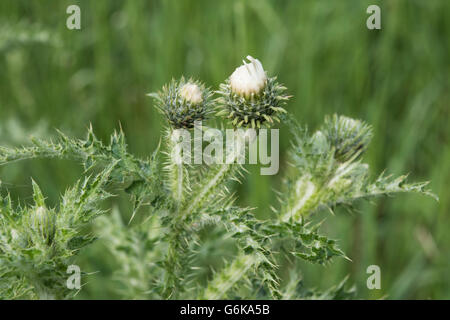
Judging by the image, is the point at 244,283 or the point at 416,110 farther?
the point at 416,110

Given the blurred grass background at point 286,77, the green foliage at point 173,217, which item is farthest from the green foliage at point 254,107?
the blurred grass background at point 286,77

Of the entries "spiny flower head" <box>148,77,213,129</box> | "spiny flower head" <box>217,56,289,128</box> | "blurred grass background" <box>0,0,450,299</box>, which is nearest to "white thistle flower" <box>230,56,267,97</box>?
"spiny flower head" <box>217,56,289,128</box>

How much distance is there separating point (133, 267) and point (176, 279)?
26.4 inches

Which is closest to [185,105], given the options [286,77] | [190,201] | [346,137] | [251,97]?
[251,97]

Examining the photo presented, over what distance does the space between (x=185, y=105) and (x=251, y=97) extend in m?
0.29

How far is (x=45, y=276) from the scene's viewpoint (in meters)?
2.14

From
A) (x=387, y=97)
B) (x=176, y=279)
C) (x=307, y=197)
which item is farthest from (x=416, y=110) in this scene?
(x=176, y=279)

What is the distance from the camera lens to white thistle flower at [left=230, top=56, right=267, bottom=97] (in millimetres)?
2322

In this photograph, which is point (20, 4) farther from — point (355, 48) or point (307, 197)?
point (307, 197)

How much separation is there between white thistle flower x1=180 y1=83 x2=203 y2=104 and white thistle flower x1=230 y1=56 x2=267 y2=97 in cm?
17

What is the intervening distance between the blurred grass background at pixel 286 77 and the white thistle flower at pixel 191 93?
6.30ft

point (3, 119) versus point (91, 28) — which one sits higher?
point (91, 28)

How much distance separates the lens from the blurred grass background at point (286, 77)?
4488mm
